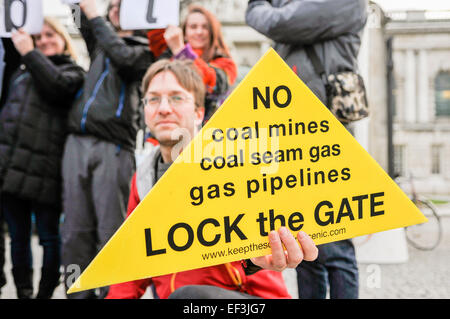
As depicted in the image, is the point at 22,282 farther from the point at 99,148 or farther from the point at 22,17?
the point at 22,17

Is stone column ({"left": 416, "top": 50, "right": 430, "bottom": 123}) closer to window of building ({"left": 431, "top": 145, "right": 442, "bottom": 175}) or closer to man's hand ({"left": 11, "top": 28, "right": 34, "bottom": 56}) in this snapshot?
window of building ({"left": 431, "top": 145, "right": 442, "bottom": 175})

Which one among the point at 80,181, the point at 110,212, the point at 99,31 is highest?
the point at 99,31

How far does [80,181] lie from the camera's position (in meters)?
2.24

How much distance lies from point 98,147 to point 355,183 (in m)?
1.52

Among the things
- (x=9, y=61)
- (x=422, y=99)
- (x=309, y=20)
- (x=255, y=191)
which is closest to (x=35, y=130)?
(x=9, y=61)

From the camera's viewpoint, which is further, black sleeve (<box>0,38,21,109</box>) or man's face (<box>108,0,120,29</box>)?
black sleeve (<box>0,38,21,109</box>)

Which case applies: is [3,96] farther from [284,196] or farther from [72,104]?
[284,196]

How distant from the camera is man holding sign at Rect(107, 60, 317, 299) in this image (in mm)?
1268

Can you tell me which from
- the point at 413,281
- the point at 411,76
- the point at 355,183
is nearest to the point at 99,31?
the point at 355,183

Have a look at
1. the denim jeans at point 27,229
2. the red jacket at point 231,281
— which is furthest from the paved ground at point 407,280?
the red jacket at point 231,281

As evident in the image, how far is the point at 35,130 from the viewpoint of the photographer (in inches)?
96.3

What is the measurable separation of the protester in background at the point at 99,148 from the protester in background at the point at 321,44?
75 centimetres

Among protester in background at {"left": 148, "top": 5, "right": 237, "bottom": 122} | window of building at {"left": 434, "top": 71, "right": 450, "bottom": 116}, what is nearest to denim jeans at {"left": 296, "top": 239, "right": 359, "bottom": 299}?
protester in background at {"left": 148, "top": 5, "right": 237, "bottom": 122}

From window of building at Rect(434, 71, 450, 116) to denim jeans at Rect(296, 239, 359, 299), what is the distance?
29075 millimetres
